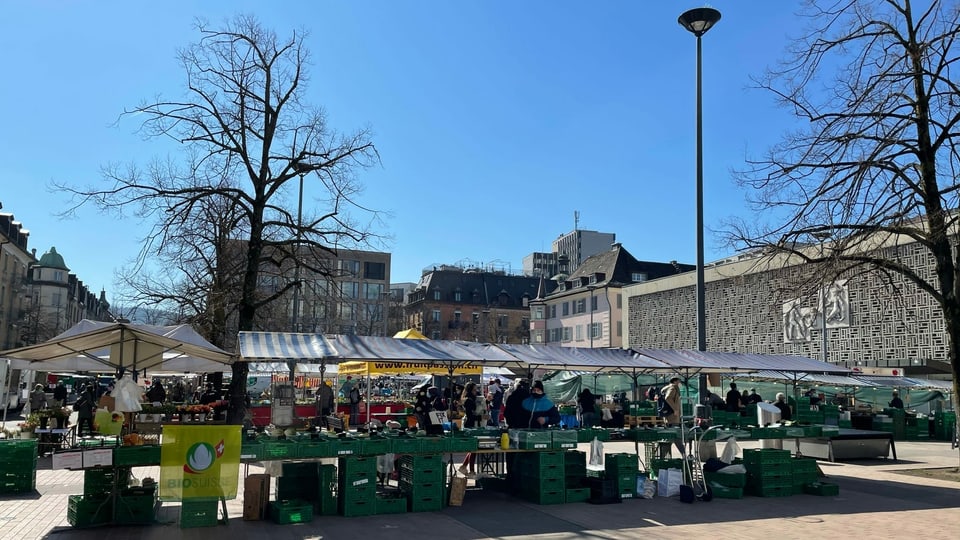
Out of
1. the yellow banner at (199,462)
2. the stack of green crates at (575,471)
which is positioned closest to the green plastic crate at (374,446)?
the yellow banner at (199,462)

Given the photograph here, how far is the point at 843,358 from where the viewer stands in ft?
117

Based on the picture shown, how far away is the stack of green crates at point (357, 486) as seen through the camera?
1133cm

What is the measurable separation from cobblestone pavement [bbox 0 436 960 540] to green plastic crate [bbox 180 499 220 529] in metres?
0.11

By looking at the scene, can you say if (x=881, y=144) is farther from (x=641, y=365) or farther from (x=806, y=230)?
(x=641, y=365)

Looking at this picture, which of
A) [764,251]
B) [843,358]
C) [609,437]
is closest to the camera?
[609,437]

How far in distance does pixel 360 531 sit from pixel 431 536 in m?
1.04

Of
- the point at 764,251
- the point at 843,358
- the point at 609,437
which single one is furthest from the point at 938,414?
the point at 609,437

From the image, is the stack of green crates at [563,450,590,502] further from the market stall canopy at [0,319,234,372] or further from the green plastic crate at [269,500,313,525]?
the market stall canopy at [0,319,234,372]

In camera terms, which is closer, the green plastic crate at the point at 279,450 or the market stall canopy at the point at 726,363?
the green plastic crate at the point at 279,450

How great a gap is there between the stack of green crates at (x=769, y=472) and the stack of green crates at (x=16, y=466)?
1318 centimetres

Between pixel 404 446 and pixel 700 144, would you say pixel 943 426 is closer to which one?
pixel 700 144

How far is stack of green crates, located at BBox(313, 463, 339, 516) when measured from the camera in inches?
450

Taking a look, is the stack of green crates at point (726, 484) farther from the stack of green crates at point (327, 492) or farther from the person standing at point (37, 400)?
the person standing at point (37, 400)

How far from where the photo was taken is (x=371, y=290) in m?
97.8
